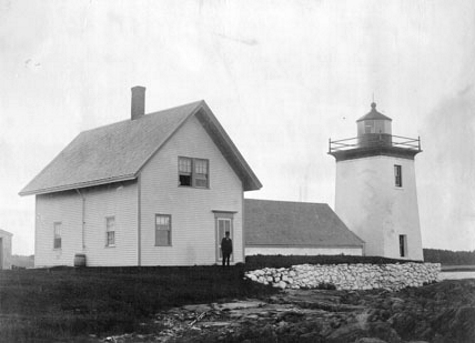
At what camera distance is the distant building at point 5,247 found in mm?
36653

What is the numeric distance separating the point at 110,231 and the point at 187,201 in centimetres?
309

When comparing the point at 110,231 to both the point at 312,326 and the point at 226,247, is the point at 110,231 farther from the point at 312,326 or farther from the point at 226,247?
the point at 312,326

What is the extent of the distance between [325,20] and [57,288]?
10.3m

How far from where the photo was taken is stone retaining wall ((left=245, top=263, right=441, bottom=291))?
25062mm

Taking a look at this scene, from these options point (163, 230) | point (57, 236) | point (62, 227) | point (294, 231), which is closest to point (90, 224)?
point (62, 227)

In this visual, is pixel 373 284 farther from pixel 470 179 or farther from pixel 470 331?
pixel 470 331

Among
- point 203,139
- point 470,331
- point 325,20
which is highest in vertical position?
point 325,20

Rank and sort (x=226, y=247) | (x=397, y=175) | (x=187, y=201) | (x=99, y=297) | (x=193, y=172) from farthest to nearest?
A: (x=397, y=175), (x=193, y=172), (x=187, y=201), (x=226, y=247), (x=99, y=297)

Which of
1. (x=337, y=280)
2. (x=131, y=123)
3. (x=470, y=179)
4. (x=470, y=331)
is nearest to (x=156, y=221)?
(x=131, y=123)

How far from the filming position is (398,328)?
553 inches

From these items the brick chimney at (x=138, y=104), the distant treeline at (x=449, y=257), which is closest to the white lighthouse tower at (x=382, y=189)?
the distant treeline at (x=449, y=257)

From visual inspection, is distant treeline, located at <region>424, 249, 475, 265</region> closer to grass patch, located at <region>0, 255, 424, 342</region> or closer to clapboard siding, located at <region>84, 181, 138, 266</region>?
grass patch, located at <region>0, 255, 424, 342</region>

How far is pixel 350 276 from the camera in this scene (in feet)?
97.4

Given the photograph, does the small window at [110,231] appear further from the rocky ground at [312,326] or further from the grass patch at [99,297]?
the rocky ground at [312,326]
